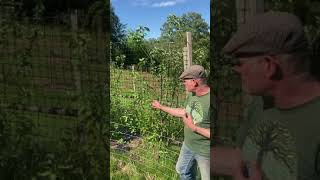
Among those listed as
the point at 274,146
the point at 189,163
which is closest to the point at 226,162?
the point at 274,146

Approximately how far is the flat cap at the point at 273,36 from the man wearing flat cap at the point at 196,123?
6.68ft

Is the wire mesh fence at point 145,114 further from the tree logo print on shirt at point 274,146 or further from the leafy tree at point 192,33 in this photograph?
the tree logo print on shirt at point 274,146

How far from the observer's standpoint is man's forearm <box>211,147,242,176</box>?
1.80m

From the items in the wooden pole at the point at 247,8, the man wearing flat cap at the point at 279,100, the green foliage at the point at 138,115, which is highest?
the wooden pole at the point at 247,8

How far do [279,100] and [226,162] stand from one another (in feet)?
1.19

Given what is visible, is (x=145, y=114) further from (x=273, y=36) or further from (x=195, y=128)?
(x=273, y=36)

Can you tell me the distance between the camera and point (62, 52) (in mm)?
3354

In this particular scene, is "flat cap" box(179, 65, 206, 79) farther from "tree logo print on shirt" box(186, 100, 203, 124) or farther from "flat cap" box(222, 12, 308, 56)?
"flat cap" box(222, 12, 308, 56)

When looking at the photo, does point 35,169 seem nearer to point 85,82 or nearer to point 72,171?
point 72,171

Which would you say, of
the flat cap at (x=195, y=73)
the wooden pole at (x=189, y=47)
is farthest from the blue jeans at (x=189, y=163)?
the wooden pole at (x=189, y=47)

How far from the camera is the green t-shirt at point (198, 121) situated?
3.68 meters

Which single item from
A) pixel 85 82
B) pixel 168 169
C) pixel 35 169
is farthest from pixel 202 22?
pixel 168 169

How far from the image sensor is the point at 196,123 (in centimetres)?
374

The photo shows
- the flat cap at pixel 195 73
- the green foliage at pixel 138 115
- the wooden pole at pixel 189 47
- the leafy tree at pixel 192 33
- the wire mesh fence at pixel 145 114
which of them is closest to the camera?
the flat cap at pixel 195 73
